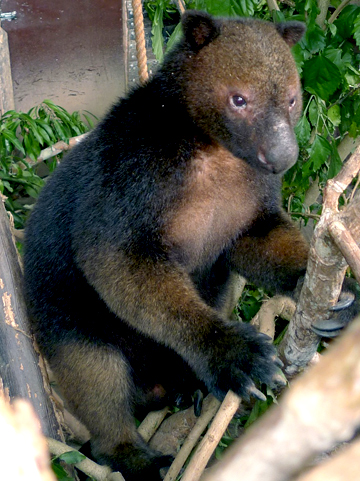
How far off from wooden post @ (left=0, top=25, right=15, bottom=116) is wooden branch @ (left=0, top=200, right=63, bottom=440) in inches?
103

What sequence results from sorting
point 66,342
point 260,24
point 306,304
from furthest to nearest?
point 66,342 < point 260,24 < point 306,304

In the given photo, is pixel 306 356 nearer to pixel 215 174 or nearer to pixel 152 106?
pixel 215 174

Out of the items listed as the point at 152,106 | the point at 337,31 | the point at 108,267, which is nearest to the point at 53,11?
the point at 337,31

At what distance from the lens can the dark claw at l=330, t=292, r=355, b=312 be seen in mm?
2233

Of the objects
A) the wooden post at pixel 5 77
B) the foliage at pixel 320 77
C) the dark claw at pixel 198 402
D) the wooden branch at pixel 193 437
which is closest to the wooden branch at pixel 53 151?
the wooden post at pixel 5 77

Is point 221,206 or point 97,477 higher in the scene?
point 221,206

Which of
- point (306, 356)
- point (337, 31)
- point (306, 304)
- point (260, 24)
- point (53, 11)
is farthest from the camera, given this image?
point (53, 11)

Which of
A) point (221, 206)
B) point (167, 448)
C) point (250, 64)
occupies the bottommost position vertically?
point (167, 448)

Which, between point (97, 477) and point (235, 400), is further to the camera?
point (97, 477)

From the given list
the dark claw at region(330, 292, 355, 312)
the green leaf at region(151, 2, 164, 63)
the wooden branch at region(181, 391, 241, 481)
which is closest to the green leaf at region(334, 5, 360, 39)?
the green leaf at region(151, 2, 164, 63)

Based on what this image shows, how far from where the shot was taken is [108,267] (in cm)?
260

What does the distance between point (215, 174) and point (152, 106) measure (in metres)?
0.46

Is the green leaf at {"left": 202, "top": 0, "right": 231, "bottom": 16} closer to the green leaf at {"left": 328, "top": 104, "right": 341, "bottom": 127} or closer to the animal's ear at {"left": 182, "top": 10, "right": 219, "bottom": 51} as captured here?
the animal's ear at {"left": 182, "top": 10, "right": 219, "bottom": 51}

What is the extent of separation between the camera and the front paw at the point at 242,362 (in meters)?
2.21
